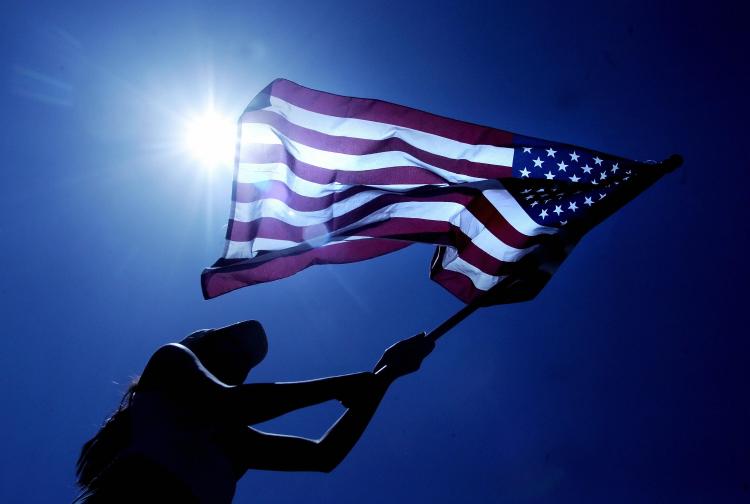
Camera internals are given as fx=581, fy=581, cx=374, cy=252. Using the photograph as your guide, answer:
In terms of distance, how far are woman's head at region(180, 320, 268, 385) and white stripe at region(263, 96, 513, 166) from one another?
10.3 feet

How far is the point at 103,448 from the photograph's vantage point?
2.35m

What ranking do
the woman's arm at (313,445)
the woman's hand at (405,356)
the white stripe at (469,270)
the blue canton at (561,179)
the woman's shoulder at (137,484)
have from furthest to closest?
the white stripe at (469,270) < the blue canton at (561,179) < the woman's hand at (405,356) < the woman's arm at (313,445) < the woman's shoulder at (137,484)

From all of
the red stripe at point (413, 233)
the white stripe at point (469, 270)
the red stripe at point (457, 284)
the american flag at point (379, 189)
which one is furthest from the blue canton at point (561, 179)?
the red stripe at point (457, 284)

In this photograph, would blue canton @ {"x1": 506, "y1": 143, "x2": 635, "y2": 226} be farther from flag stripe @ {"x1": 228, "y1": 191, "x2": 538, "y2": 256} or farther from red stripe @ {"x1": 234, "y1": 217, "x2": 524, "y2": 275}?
red stripe @ {"x1": 234, "y1": 217, "x2": 524, "y2": 275}

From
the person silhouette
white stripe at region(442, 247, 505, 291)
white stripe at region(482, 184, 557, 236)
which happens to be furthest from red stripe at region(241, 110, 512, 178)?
the person silhouette

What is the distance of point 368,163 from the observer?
18.7 feet

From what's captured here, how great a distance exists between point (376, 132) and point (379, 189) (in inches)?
21.7

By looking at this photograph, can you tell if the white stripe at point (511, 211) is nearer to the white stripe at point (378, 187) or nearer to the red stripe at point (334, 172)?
the white stripe at point (378, 187)

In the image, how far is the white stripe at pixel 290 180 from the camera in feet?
18.6

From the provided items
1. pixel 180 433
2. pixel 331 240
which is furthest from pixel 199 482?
pixel 331 240

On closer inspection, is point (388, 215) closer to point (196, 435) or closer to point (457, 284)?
point (457, 284)

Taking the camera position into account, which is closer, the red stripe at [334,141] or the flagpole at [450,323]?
the flagpole at [450,323]

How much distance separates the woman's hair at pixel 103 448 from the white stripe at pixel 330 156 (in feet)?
11.9

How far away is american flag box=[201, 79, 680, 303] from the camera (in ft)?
17.7
